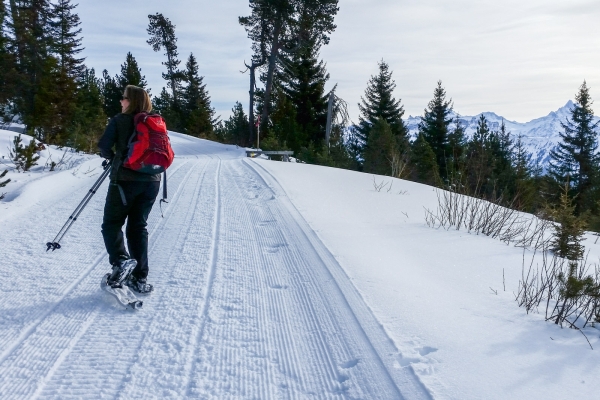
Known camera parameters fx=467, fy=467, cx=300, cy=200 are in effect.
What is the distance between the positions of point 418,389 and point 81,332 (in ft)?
7.99

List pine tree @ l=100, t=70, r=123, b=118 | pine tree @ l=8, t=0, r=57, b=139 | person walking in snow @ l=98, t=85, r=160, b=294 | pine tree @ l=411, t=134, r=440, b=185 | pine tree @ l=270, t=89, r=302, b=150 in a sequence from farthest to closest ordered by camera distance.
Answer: pine tree @ l=100, t=70, r=123, b=118 < pine tree @ l=270, t=89, r=302, b=150 < pine tree @ l=411, t=134, r=440, b=185 < pine tree @ l=8, t=0, r=57, b=139 < person walking in snow @ l=98, t=85, r=160, b=294

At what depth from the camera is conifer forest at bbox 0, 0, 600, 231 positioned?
78.8 ft

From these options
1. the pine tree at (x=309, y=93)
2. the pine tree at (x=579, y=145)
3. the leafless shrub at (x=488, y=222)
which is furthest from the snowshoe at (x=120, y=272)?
the pine tree at (x=579, y=145)

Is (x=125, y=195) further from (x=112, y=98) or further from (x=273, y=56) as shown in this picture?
(x=112, y=98)

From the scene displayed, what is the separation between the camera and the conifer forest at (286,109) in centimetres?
2402

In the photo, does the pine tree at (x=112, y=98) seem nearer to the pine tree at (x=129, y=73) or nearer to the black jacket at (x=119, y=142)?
the pine tree at (x=129, y=73)

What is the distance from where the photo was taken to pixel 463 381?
289 cm

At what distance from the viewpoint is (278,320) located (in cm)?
380

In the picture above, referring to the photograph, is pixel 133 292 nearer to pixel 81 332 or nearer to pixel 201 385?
pixel 81 332

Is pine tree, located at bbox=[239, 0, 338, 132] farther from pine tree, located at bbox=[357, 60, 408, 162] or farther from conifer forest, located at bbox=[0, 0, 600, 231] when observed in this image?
pine tree, located at bbox=[357, 60, 408, 162]

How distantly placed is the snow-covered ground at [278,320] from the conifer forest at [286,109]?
10.1 m

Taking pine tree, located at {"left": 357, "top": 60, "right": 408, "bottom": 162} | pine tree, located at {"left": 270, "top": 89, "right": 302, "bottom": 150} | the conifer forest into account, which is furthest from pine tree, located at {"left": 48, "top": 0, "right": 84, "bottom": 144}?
pine tree, located at {"left": 357, "top": 60, "right": 408, "bottom": 162}

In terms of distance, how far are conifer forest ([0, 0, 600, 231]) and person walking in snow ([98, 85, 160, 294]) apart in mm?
12071

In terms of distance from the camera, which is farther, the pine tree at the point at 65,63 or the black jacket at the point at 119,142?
the pine tree at the point at 65,63
